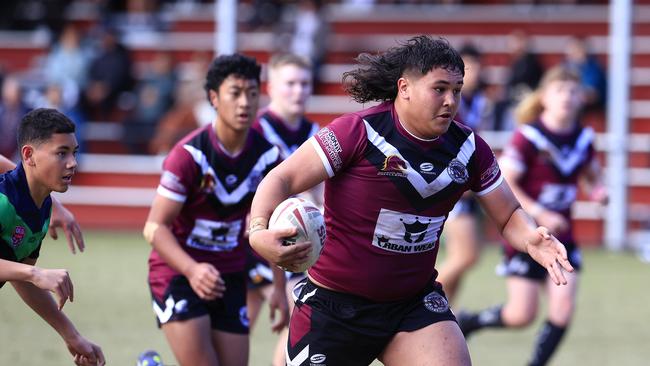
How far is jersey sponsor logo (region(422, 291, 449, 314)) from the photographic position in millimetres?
4887

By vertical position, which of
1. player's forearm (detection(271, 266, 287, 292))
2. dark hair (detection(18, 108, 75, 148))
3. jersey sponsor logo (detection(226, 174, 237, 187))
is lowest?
player's forearm (detection(271, 266, 287, 292))

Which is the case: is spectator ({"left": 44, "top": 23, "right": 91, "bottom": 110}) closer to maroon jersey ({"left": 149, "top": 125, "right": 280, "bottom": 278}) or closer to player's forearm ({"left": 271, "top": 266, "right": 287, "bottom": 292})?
maroon jersey ({"left": 149, "top": 125, "right": 280, "bottom": 278})

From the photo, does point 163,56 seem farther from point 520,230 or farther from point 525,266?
point 520,230

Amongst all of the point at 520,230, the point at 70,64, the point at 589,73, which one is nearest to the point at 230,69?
the point at 520,230

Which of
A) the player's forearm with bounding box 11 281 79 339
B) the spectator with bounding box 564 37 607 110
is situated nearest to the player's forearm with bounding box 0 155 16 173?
the player's forearm with bounding box 11 281 79 339

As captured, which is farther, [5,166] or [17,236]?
[5,166]

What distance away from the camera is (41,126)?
16.3ft

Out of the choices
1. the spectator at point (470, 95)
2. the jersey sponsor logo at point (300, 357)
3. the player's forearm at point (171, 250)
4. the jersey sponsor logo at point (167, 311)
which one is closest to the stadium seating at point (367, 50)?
the spectator at point (470, 95)

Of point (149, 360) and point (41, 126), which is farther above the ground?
point (41, 126)

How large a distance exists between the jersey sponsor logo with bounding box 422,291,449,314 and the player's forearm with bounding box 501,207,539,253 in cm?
39

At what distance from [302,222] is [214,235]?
1706 mm

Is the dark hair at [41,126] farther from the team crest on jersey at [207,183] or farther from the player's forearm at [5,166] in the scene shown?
the team crest on jersey at [207,183]

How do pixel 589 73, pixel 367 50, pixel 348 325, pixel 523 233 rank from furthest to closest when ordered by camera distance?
pixel 367 50, pixel 589 73, pixel 523 233, pixel 348 325

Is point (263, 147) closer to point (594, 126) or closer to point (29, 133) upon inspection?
point (29, 133)
